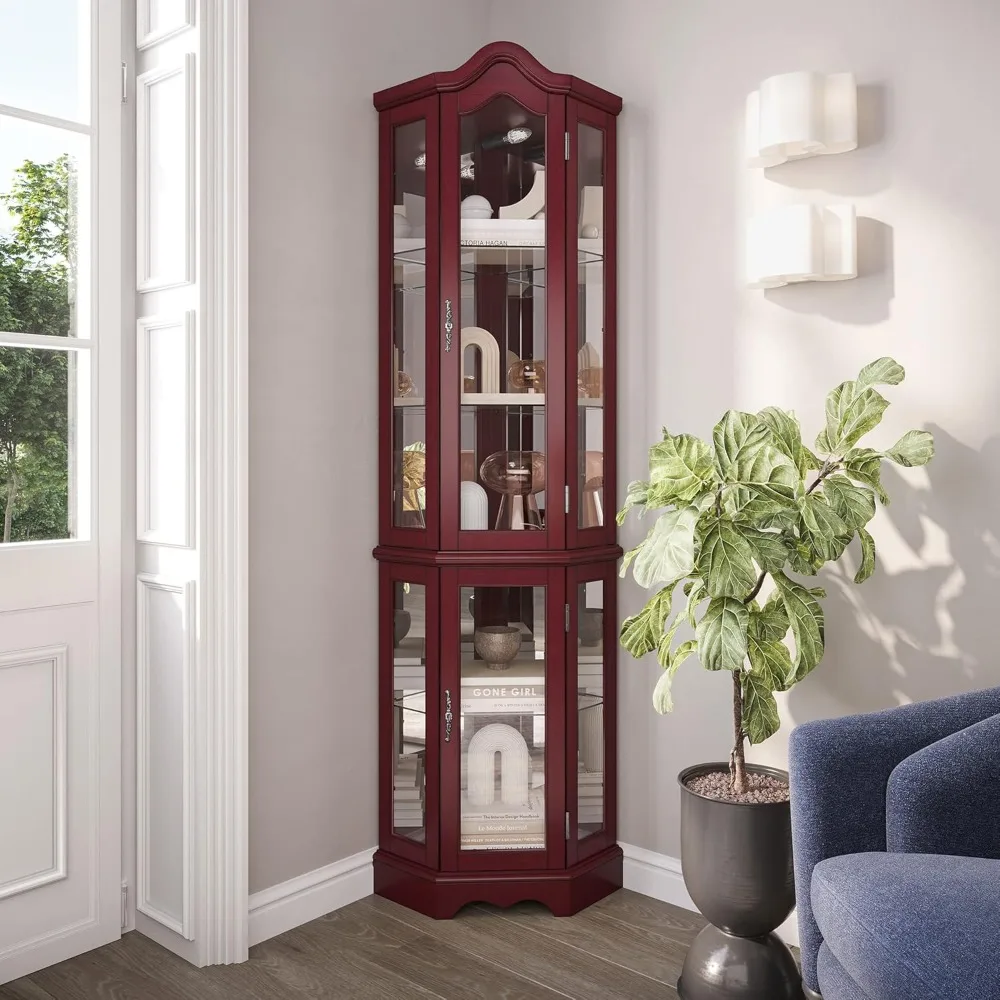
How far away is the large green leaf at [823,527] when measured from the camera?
6.12 feet

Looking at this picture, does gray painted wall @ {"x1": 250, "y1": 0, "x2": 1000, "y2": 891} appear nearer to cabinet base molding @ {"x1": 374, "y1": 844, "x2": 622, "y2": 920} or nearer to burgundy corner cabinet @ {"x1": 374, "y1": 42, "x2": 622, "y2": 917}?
burgundy corner cabinet @ {"x1": 374, "y1": 42, "x2": 622, "y2": 917}

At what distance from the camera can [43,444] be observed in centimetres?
218

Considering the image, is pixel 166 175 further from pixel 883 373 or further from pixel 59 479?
pixel 883 373

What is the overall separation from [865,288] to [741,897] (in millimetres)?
1360

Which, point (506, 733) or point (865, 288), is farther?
point (506, 733)

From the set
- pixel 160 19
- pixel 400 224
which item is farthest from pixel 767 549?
pixel 160 19

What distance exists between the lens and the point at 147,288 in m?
2.27

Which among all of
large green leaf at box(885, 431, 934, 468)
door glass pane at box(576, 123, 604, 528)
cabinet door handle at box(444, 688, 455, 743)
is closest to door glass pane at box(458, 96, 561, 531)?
door glass pane at box(576, 123, 604, 528)

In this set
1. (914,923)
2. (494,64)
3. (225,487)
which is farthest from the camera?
(494,64)

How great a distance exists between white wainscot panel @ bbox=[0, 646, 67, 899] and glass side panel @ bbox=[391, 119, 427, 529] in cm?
91

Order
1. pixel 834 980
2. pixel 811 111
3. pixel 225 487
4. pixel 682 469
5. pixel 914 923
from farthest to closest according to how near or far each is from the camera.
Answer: pixel 225 487 < pixel 811 111 < pixel 682 469 < pixel 834 980 < pixel 914 923

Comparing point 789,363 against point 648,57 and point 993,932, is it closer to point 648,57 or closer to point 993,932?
point 648,57

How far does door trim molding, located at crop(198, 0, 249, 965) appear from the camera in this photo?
2.16 meters

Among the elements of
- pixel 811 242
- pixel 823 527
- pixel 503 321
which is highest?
pixel 811 242
